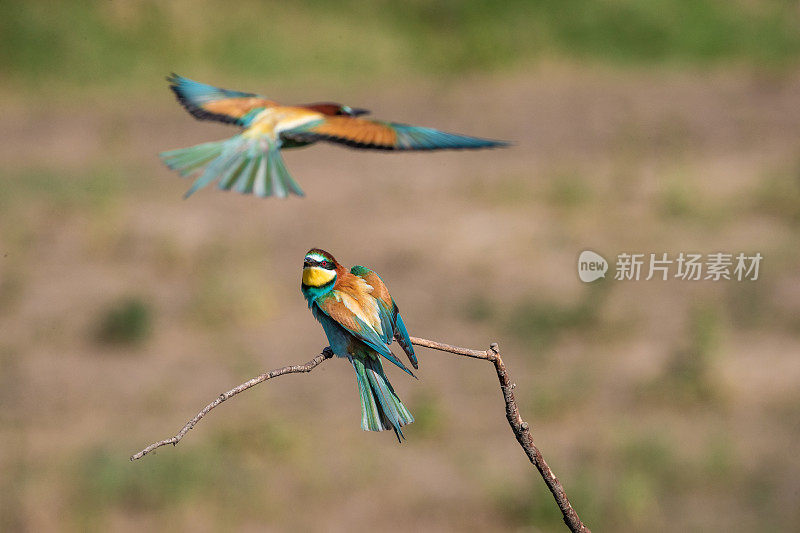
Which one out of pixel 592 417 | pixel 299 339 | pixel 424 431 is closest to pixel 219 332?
pixel 299 339

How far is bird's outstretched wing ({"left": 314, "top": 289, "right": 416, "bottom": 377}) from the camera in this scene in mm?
1306

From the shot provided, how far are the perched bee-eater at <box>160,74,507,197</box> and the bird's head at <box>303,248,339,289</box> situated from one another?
0.10 meters

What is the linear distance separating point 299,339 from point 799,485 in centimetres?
291

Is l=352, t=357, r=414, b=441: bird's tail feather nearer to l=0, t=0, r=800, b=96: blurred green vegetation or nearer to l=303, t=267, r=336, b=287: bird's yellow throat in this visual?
l=303, t=267, r=336, b=287: bird's yellow throat

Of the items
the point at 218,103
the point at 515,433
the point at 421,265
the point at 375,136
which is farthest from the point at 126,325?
the point at 515,433

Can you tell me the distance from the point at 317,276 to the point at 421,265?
611 centimetres

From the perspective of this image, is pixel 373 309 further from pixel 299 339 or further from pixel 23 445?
pixel 299 339

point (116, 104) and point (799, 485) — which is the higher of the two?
point (116, 104)

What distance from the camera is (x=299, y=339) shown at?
6559 millimetres

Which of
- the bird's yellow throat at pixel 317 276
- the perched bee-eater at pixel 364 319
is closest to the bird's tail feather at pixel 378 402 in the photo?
the perched bee-eater at pixel 364 319

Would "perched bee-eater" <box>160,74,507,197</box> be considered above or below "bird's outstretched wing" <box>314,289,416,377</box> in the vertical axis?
above

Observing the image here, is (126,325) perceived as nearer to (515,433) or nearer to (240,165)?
(240,165)

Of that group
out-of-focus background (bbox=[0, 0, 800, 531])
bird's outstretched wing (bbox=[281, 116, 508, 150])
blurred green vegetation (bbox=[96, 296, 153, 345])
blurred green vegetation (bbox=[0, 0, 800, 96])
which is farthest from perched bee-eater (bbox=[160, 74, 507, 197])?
blurred green vegetation (bbox=[0, 0, 800, 96])

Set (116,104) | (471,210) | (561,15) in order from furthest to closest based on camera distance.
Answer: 1. (561,15)
2. (116,104)
3. (471,210)
